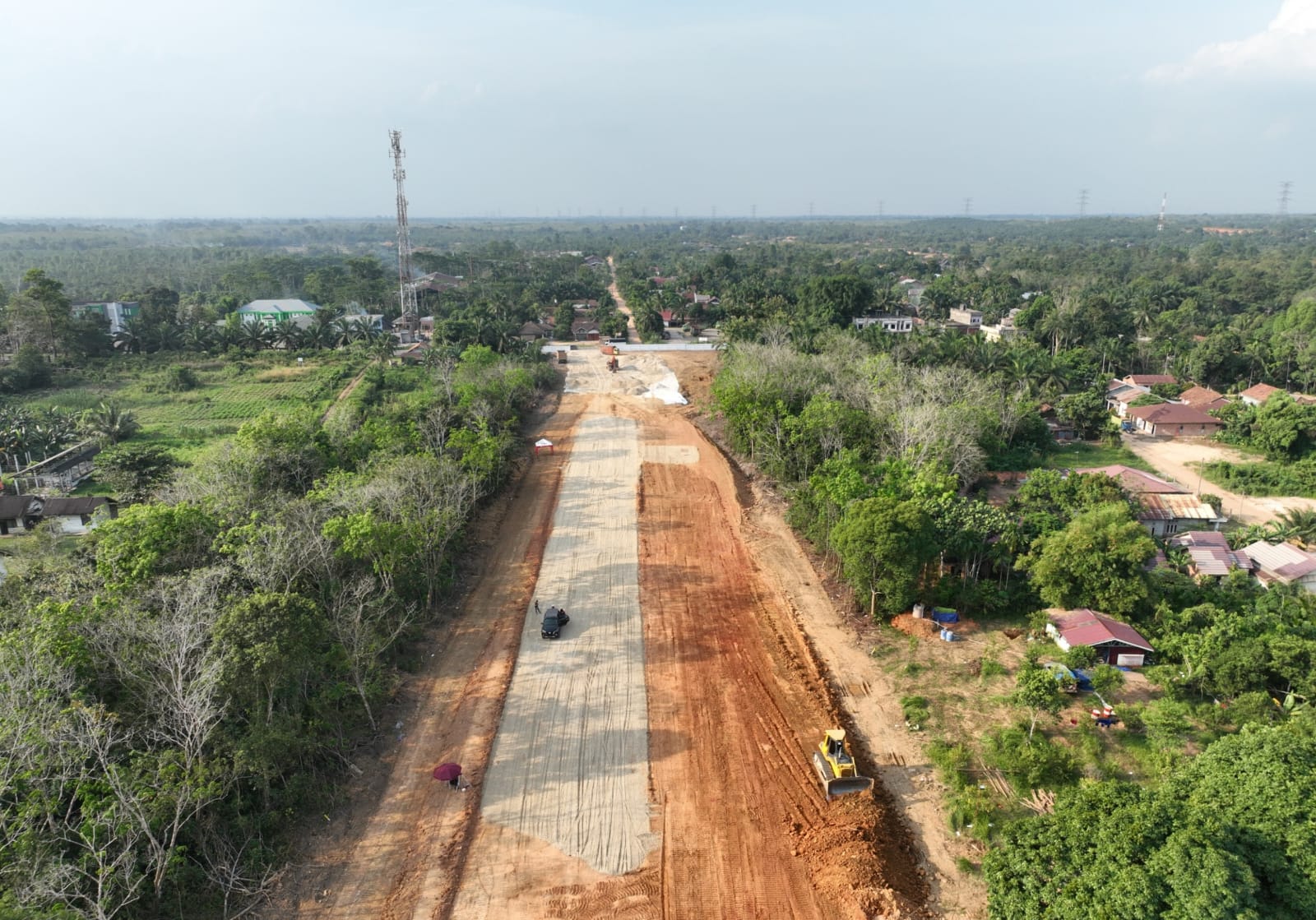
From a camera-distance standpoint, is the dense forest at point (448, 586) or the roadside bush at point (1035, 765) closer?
the dense forest at point (448, 586)

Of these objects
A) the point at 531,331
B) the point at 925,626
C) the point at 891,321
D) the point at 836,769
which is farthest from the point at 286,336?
the point at 836,769

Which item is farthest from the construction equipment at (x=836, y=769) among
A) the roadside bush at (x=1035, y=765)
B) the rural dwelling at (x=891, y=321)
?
the rural dwelling at (x=891, y=321)

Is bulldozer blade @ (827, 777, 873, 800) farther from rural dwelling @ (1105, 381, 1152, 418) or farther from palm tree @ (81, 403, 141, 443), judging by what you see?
palm tree @ (81, 403, 141, 443)

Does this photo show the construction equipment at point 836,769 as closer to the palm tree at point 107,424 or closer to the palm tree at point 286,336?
the palm tree at point 107,424

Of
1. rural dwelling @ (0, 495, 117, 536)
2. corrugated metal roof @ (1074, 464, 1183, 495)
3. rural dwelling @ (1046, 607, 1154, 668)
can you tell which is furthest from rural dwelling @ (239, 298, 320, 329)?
rural dwelling @ (1046, 607, 1154, 668)

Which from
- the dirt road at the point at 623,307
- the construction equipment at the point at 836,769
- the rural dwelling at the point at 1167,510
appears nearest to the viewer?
the construction equipment at the point at 836,769
